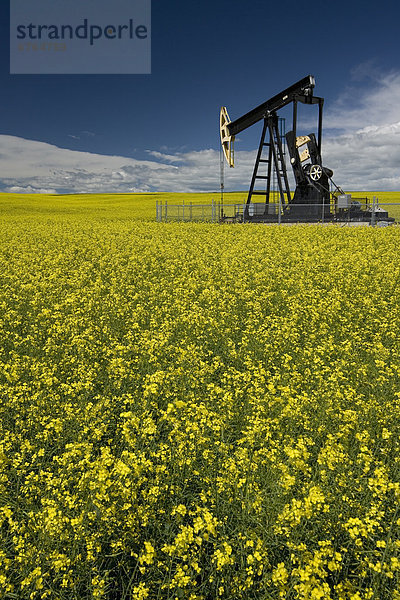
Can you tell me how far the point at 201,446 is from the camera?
3586 millimetres

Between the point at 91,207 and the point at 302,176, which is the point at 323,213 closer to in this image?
the point at 302,176

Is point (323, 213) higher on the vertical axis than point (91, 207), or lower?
lower

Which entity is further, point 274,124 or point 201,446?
point 274,124

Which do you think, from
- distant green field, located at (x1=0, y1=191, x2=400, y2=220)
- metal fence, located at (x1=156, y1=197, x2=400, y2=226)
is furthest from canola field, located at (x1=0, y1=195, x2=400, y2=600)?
distant green field, located at (x1=0, y1=191, x2=400, y2=220)

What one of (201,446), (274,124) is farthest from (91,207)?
(201,446)

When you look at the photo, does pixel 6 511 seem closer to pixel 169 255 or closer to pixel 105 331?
pixel 105 331

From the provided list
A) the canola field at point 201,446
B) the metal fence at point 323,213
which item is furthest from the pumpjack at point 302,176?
the canola field at point 201,446

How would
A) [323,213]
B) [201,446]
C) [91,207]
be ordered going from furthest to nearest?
1. [91,207]
2. [323,213]
3. [201,446]

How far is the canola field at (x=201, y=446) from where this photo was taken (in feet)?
8.48

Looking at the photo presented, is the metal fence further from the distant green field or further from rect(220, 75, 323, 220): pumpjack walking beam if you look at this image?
the distant green field

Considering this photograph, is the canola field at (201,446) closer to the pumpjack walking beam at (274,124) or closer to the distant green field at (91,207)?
the pumpjack walking beam at (274,124)

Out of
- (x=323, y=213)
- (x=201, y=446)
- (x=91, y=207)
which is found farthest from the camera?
(x=91, y=207)

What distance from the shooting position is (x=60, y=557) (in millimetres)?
2506

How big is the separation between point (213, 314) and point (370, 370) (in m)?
3.05
